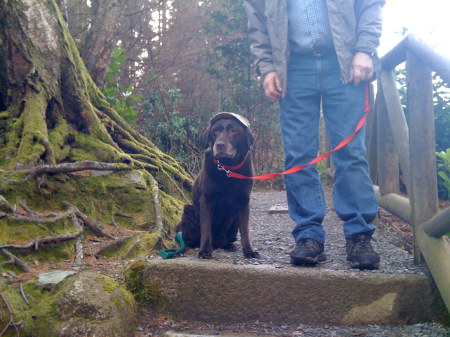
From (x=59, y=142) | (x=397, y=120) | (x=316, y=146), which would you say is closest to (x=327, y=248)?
(x=316, y=146)

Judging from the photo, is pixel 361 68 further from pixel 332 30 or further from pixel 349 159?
pixel 349 159

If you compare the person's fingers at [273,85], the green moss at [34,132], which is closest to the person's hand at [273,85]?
the person's fingers at [273,85]

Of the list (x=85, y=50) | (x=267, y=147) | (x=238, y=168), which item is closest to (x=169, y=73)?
(x=267, y=147)

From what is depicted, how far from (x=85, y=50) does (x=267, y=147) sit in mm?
7676

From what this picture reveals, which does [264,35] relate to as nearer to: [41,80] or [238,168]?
[238,168]

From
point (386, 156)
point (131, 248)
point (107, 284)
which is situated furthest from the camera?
point (386, 156)

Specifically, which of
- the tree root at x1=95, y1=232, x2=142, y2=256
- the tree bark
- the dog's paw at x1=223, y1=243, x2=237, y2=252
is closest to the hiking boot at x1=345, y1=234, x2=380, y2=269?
the dog's paw at x1=223, y1=243, x2=237, y2=252

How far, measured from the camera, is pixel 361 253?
2.71 m

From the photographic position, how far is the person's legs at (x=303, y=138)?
297 cm

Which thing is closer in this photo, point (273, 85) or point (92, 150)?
point (273, 85)

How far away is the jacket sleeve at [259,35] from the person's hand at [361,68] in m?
0.54

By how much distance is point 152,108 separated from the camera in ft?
37.1

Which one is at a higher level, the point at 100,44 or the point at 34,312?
the point at 100,44

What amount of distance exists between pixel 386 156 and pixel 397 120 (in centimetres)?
67
